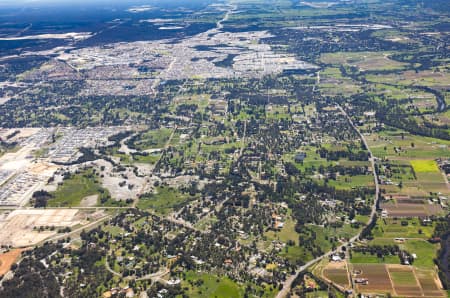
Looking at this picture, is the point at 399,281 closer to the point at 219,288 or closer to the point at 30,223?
the point at 219,288

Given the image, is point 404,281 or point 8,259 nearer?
point 404,281

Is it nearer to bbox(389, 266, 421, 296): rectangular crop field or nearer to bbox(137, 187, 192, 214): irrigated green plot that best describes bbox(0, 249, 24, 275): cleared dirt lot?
bbox(137, 187, 192, 214): irrigated green plot

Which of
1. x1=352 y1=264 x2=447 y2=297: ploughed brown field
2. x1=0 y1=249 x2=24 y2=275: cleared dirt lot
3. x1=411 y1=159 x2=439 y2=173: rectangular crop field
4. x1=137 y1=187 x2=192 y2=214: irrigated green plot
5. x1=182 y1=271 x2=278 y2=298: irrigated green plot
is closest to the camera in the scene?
x1=352 y1=264 x2=447 y2=297: ploughed brown field

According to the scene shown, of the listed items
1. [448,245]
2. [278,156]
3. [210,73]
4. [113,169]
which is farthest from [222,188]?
[210,73]

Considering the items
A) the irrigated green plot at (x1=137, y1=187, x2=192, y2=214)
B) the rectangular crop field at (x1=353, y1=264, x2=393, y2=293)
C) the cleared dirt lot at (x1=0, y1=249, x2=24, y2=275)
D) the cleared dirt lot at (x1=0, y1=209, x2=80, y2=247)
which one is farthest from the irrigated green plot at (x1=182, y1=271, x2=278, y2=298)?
the cleared dirt lot at (x1=0, y1=209, x2=80, y2=247)

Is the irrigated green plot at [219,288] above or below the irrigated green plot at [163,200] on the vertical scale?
below

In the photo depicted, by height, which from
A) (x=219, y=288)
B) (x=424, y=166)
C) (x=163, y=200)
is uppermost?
(x=424, y=166)

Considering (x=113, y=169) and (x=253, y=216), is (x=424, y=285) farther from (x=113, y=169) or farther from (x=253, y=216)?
(x=113, y=169)

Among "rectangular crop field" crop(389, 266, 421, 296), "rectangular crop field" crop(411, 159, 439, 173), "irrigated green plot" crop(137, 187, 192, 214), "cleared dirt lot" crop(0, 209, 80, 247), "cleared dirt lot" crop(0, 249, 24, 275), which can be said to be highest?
"rectangular crop field" crop(411, 159, 439, 173)

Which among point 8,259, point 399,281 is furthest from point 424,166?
point 8,259

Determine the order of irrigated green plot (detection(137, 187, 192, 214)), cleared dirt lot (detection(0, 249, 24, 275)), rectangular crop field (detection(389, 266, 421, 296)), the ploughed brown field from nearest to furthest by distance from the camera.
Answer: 1. the ploughed brown field
2. rectangular crop field (detection(389, 266, 421, 296))
3. cleared dirt lot (detection(0, 249, 24, 275))
4. irrigated green plot (detection(137, 187, 192, 214))

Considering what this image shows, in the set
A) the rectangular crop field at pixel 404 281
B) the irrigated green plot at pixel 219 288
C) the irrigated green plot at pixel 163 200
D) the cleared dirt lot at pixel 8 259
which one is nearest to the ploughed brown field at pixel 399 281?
the rectangular crop field at pixel 404 281

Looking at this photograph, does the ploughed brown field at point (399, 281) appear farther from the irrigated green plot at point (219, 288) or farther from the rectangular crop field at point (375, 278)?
the irrigated green plot at point (219, 288)

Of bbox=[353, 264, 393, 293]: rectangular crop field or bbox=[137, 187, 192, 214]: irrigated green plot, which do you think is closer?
bbox=[353, 264, 393, 293]: rectangular crop field
